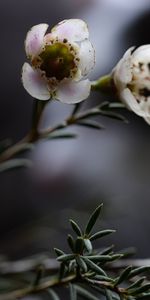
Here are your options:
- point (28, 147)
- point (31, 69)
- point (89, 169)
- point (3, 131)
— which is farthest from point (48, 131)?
point (3, 131)

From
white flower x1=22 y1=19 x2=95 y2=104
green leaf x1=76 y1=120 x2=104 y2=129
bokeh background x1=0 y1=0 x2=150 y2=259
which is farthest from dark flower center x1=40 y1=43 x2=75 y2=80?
bokeh background x1=0 y1=0 x2=150 y2=259

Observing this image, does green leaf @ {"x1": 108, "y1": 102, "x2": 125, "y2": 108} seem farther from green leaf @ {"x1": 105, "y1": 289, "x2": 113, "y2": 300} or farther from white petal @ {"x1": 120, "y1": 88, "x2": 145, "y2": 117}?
green leaf @ {"x1": 105, "y1": 289, "x2": 113, "y2": 300}

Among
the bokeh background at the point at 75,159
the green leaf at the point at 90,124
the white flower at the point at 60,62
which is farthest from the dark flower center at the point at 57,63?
the bokeh background at the point at 75,159

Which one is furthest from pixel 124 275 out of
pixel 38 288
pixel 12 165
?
pixel 12 165

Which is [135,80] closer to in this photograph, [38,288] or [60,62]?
[60,62]

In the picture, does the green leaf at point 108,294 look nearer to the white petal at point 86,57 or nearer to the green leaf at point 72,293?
the green leaf at point 72,293

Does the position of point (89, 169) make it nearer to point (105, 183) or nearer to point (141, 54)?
point (105, 183)
